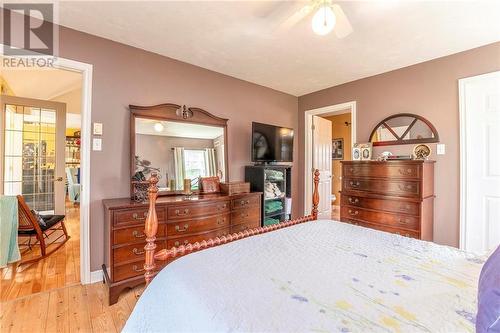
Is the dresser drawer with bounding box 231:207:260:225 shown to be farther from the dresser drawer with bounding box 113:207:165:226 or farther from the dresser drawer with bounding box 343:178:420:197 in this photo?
the dresser drawer with bounding box 343:178:420:197

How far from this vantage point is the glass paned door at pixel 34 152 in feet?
11.1

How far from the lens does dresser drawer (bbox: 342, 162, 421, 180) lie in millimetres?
2625

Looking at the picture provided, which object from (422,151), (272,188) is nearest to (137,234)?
(272,188)

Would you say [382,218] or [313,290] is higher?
[313,290]

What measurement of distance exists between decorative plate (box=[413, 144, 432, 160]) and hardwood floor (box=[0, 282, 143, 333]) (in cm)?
352

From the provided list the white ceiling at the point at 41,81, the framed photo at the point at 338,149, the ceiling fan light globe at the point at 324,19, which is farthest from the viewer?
the framed photo at the point at 338,149

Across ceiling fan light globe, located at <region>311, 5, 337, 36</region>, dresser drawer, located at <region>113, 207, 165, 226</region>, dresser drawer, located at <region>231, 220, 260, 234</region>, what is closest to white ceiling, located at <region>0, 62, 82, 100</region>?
dresser drawer, located at <region>113, 207, 165, 226</region>

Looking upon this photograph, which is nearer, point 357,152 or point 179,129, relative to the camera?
point 179,129

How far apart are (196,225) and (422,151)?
2.87m

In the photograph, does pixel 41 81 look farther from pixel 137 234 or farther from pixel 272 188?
pixel 272 188

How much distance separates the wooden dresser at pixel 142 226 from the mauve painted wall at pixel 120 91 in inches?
8.0

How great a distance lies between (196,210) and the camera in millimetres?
2479

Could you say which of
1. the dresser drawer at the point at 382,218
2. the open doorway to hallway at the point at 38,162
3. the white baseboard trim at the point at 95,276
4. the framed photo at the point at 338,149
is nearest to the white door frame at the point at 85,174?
the white baseboard trim at the point at 95,276

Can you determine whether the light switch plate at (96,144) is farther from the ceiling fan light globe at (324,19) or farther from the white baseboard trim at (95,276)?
the ceiling fan light globe at (324,19)
